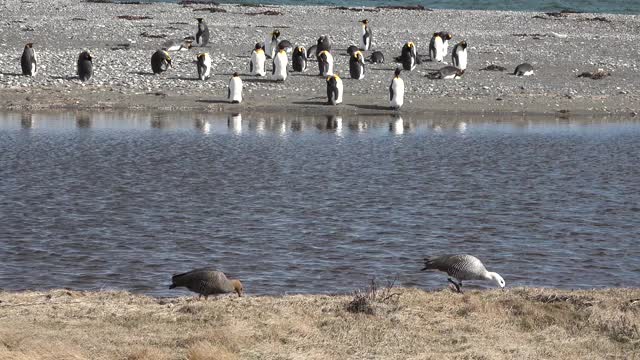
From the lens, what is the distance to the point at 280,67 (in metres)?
30.0

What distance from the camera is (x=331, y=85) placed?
2762 centimetres

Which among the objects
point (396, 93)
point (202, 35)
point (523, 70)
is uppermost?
point (202, 35)

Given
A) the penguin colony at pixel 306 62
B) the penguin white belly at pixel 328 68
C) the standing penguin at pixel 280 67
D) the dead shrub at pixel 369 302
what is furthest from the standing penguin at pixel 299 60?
the dead shrub at pixel 369 302

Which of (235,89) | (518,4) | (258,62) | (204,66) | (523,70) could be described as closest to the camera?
(235,89)

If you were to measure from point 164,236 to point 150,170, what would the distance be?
5772 millimetres

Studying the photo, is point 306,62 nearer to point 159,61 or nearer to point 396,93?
point 159,61

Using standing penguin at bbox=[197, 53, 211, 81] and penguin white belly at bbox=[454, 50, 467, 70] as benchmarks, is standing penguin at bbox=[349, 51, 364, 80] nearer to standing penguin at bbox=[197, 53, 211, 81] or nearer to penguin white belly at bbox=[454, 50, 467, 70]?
penguin white belly at bbox=[454, 50, 467, 70]

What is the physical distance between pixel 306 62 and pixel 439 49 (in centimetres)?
452

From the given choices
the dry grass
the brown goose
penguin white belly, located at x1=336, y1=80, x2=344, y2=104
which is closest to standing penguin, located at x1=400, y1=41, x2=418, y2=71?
penguin white belly, located at x1=336, y1=80, x2=344, y2=104

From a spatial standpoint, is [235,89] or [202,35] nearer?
[235,89]

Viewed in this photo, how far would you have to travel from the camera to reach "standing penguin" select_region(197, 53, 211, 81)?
29.5m

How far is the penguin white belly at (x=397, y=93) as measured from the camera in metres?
27.6

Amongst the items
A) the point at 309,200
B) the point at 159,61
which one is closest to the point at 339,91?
the point at 159,61

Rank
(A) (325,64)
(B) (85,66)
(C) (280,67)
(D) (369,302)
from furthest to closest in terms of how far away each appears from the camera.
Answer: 1. (A) (325,64)
2. (C) (280,67)
3. (B) (85,66)
4. (D) (369,302)
